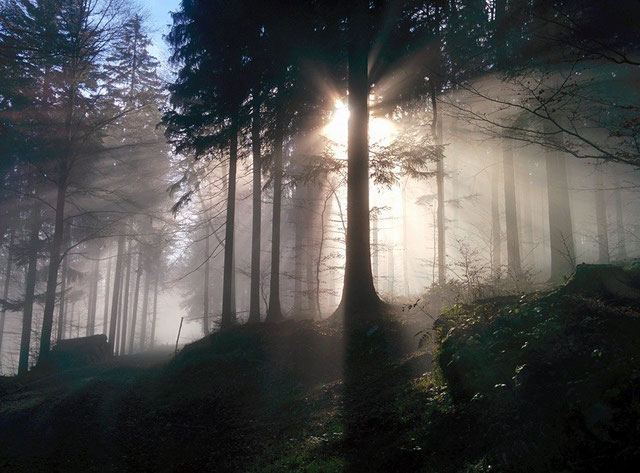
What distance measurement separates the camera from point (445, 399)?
204 inches

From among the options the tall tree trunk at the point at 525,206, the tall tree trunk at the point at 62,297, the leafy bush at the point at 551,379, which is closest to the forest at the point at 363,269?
the leafy bush at the point at 551,379

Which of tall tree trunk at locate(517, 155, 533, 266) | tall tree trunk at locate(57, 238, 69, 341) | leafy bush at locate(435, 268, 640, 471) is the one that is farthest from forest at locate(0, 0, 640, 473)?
tall tree trunk at locate(57, 238, 69, 341)

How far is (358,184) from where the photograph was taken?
11.2 metres

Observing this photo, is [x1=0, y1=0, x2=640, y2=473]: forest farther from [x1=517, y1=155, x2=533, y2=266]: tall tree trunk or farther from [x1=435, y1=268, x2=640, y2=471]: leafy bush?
[x1=517, y1=155, x2=533, y2=266]: tall tree trunk

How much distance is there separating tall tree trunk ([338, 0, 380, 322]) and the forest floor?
35.7 inches

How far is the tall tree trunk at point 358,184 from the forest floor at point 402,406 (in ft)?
2.98

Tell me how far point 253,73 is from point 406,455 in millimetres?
12844

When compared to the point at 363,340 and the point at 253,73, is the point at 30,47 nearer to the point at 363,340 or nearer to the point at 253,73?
the point at 253,73

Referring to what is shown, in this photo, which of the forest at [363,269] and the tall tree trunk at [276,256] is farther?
the tall tree trunk at [276,256]

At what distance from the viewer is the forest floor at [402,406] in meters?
3.73

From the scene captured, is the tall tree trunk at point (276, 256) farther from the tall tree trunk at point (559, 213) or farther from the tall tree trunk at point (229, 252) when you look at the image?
the tall tree trunk at point (559, 213)

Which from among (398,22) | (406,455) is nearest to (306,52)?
(398,22)

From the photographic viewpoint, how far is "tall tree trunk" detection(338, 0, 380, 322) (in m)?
10.8

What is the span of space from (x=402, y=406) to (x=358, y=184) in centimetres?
665
